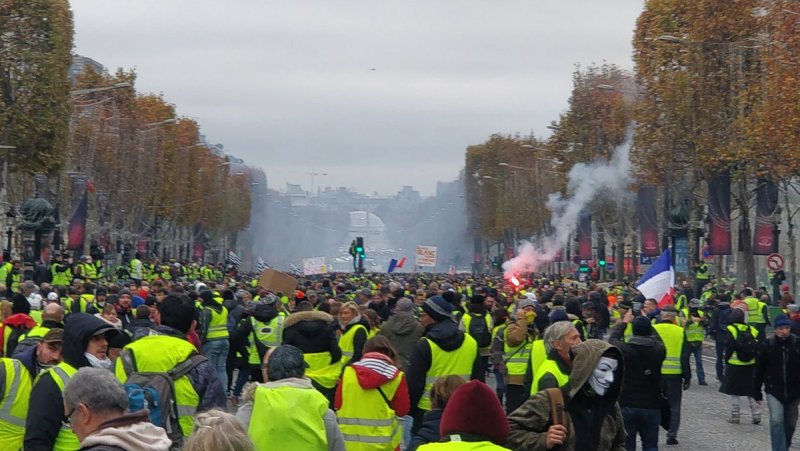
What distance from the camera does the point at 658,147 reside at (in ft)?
176

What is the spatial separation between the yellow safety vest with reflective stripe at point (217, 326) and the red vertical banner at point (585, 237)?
57.3 metres

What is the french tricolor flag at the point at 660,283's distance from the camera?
19.5 m

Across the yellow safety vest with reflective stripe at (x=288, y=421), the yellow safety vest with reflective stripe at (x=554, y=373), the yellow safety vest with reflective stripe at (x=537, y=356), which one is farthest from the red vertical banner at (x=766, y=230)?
the yellow safety vest with reflective stripe at (x=288, y=421)

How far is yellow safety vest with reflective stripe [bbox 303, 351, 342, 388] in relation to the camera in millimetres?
11836

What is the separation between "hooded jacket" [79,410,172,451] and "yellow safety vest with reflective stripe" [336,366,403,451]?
13.3ft

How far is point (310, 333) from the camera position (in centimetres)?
1182

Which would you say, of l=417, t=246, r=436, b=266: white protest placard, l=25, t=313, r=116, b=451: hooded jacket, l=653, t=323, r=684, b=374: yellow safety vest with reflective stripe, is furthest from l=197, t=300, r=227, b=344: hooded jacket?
l=417, t=246, r=436, b=266: white protest placard

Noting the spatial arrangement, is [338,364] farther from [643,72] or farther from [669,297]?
[643,72]

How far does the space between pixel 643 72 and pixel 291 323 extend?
4580cm

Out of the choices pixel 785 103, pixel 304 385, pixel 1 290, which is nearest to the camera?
pixel 304 385

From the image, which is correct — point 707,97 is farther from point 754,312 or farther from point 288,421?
point 288,421

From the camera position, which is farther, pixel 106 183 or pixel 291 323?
pixel 106 183

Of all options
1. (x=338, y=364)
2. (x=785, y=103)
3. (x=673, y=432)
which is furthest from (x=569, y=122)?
(x=338, y=364)

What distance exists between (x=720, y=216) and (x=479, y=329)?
3260cm
